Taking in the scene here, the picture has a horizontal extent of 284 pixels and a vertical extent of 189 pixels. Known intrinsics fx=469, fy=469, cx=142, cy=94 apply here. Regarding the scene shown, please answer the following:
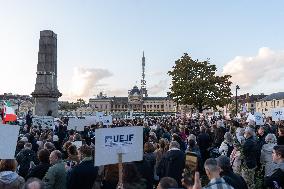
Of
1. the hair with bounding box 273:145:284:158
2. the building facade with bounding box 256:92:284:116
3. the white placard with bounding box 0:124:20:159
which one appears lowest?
the hair with bounding box 273:145:284:158

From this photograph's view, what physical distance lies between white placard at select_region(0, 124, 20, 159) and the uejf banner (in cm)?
137

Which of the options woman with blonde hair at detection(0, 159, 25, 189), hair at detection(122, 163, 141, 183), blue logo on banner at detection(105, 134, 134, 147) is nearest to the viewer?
woman with blonde hair at detection(0, 159, 25, 189)

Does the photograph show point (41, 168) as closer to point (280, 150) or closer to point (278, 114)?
point (280, 150)

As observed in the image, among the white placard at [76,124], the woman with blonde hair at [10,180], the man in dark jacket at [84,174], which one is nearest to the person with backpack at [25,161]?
the man in dark jacket at [84,174]

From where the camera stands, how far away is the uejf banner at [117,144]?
24.3ft

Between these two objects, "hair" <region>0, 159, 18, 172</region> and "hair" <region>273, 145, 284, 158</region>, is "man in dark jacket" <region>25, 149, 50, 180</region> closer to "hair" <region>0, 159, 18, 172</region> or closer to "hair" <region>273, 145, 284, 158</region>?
"hair" <region>0, 159, 18, 172</region>

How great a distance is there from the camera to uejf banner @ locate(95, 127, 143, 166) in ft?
24.3

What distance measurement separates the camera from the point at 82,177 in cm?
849

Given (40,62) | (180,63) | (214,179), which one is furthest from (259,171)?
(180,63)

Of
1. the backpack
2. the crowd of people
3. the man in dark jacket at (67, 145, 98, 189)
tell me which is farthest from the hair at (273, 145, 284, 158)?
the backpack

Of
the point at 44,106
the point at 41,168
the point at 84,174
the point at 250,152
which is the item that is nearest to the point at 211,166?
the point at 84,174

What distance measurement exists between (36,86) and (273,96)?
4255 inches

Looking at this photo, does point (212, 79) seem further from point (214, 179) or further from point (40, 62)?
point (214, 179)

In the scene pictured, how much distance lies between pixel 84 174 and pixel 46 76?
3265 centimetres
